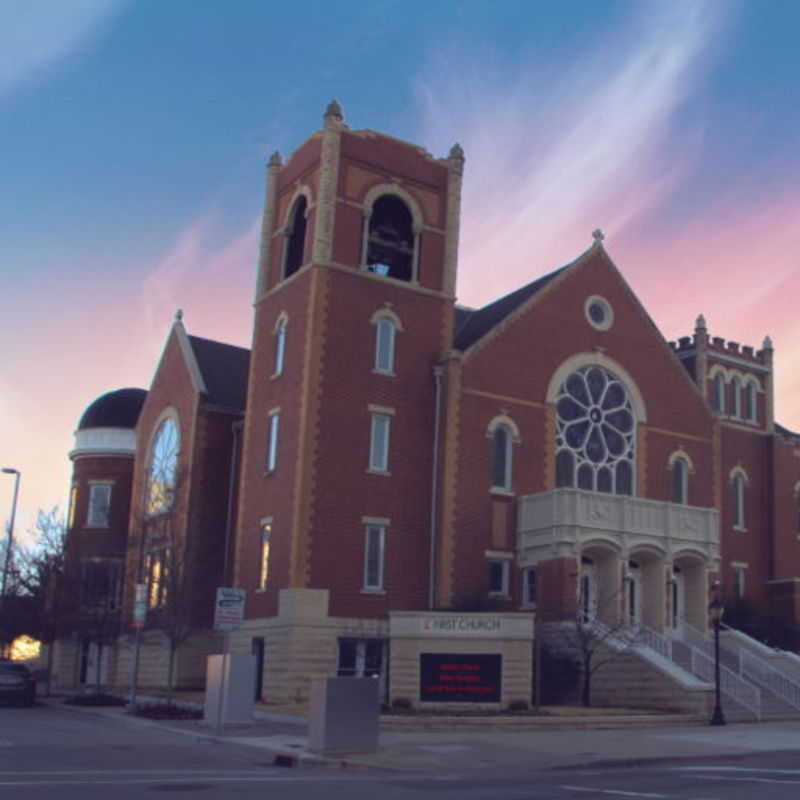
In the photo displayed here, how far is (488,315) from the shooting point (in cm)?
4897

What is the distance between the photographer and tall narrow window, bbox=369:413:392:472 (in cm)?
4059

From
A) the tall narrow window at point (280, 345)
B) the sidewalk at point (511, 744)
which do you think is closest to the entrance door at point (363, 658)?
the sidewalk at point (511, 744)

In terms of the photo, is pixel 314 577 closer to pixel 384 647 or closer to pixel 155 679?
→ pixel 384 647

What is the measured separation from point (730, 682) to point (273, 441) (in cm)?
1688

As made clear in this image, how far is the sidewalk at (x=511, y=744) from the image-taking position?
21125 millimetres

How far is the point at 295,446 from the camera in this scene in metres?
39.3

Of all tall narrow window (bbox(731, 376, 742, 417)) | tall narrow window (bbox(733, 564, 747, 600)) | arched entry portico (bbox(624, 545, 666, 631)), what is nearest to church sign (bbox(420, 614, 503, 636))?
arched entry portico (bbox(624, 545, 666, 631))

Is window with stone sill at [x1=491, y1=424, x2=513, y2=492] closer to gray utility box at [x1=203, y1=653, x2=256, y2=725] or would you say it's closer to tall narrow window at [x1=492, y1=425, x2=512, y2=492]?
tall narrow window at [x1=492, y1=425, x2=512, y2=492]

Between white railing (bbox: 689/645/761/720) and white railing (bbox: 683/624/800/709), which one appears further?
white railing (bbox: 683/624/800/709)

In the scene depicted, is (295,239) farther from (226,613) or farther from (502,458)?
(226,613)

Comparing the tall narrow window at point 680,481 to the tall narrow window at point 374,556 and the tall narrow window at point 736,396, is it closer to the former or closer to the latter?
the tall narrow window at point 736,396

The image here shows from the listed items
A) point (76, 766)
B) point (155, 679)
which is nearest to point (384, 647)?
point (155, 679)

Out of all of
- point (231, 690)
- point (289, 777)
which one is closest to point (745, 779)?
point (289, 777)

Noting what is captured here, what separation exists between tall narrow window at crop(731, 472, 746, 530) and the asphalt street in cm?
2792
